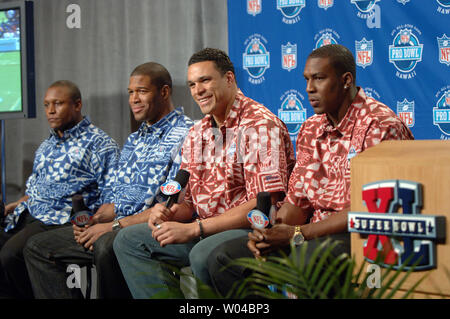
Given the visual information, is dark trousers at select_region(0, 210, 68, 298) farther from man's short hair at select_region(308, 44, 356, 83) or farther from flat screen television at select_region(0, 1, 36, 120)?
man's short hair at select_region(308, 44, 356, 83)

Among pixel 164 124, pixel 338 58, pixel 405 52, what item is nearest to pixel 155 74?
pixel 164 124

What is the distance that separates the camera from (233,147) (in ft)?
7.82

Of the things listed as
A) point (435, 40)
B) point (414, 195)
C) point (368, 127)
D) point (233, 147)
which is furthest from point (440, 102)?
point (414, 195)

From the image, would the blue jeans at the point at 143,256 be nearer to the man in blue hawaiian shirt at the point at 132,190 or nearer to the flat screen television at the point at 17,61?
the man in blue hawaiian shirt at the point at 132,190

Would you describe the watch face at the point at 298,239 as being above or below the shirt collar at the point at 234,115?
below

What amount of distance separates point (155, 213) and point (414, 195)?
1.40 m

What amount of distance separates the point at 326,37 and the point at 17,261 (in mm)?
2191

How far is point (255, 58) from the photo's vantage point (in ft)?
10.9

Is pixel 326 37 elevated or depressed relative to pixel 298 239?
elevated

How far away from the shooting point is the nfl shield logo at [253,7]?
3.29 m

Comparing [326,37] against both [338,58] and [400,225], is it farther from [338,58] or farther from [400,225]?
[400,225]

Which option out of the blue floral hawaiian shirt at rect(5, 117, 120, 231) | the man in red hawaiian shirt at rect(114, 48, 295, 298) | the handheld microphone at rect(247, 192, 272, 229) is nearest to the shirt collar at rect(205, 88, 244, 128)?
the man in red hawaiian shirt at rect(114, 48, 295, 298)

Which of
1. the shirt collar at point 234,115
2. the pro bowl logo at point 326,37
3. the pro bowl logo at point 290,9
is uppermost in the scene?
the pro bowl logo at point 290,9

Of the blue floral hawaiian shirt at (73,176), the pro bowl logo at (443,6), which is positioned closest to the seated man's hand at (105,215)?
the blue floral hawaiian shirt at (73,176)
